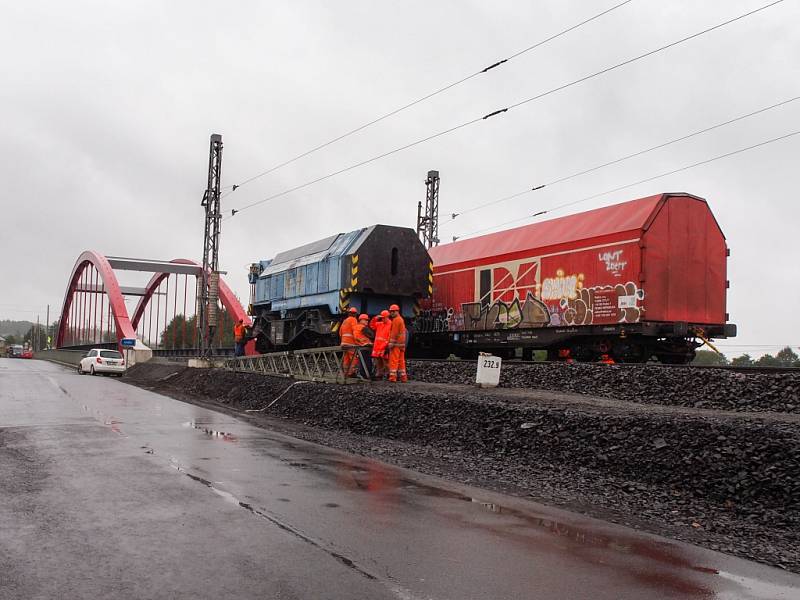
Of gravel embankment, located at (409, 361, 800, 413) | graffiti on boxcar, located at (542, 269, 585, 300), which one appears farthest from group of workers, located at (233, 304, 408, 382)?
graffiti on boxcar, located at (542, 269, 585, 300)

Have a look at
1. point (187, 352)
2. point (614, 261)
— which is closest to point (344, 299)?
point (614, 261)

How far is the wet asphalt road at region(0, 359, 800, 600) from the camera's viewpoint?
4.10 meters

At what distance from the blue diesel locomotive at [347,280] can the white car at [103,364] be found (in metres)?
13.1

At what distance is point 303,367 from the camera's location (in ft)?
60.0

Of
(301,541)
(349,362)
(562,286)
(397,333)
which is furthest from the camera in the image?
(562,286)

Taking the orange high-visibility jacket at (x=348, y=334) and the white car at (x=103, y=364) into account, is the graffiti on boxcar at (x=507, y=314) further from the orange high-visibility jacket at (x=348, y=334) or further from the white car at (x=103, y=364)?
the white car at (x=103, y=364)

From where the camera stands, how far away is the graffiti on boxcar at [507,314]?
58.6 feet

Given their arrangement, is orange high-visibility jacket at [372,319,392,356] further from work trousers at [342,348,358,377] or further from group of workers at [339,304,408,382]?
work trousers at [342,348,358,377]

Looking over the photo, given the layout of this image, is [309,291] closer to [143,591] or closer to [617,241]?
[617,241]

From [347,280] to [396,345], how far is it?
4.56 metres

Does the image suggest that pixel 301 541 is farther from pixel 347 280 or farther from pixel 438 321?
pixel 438 321

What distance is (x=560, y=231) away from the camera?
1777 cm

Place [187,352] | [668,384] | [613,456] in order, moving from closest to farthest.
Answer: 1. [613,456]
2. [668,384]
3. [187,352]

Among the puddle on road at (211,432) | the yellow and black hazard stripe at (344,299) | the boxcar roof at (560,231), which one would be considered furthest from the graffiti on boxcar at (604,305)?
the puddle on road at (211,432)
